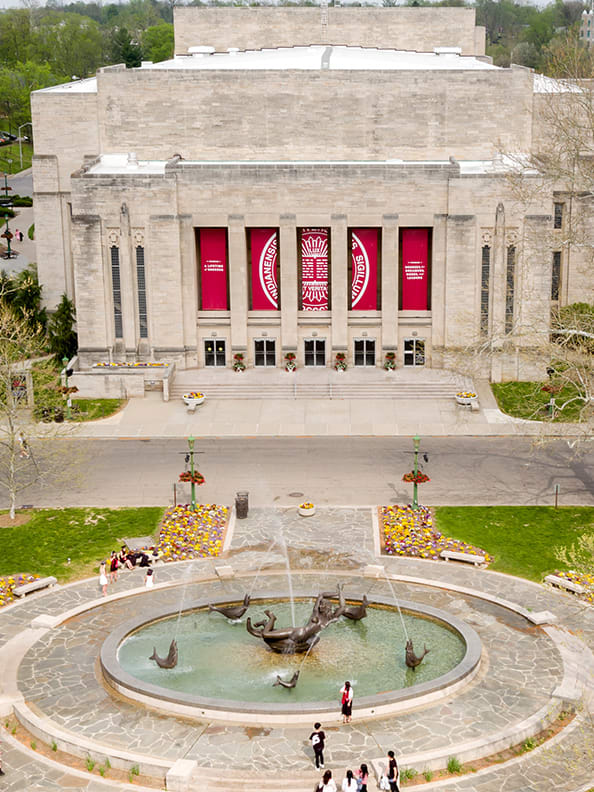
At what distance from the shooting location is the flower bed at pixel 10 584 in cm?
4234

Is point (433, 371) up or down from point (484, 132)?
down

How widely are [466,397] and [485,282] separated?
337 inches

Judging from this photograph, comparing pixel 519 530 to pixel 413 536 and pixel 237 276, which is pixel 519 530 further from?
pixel 237 276

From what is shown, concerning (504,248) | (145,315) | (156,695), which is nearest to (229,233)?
(145,315)

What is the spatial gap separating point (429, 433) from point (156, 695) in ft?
102

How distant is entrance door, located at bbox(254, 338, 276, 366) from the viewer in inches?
2815

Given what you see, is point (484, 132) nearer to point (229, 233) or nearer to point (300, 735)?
point (229, 233)

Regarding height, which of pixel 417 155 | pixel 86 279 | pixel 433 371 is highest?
pixel 417 155

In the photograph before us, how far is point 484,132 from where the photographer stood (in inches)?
2982

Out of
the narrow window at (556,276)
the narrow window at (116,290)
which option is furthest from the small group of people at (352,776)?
the narrow window at (556,276)

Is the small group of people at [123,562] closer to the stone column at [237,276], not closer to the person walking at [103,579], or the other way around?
the person walking at [103,579]

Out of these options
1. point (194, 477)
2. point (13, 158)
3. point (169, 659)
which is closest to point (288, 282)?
point (194, 477)

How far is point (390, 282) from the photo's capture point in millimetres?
70000

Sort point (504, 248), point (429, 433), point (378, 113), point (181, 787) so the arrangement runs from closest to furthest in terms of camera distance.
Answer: point (181, 787)
point (429, 433)
point (504, 248)
point (378, 113)
